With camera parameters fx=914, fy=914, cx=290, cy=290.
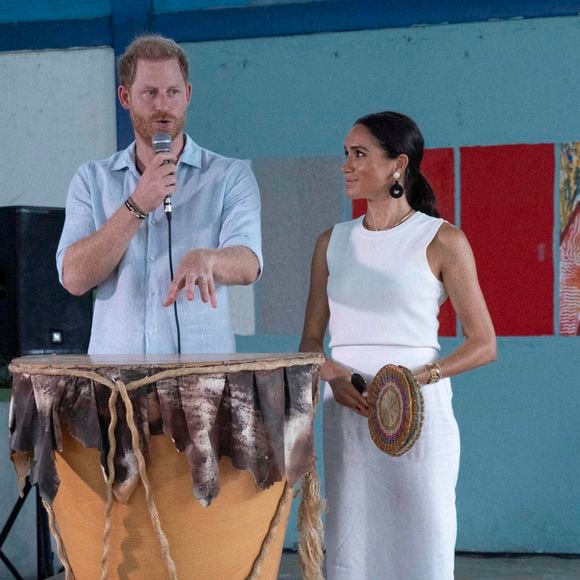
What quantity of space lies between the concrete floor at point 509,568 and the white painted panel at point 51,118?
1948mm

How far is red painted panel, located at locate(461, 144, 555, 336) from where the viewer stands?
12.9 ft

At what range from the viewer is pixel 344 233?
8.30 ft

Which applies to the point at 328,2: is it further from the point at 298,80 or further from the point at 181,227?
the point at 181,227

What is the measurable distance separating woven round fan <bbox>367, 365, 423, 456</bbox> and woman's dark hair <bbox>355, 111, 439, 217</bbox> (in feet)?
1.85

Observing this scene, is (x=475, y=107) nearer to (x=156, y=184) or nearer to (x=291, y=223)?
(x=291, y=223)

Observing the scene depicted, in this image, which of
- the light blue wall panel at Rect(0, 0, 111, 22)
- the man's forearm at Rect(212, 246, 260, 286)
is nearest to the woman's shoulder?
the man's forearm at Rect(212, 246, 260, 286)

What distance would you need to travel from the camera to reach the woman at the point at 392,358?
228 cm

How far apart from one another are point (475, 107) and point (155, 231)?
7.11 ft

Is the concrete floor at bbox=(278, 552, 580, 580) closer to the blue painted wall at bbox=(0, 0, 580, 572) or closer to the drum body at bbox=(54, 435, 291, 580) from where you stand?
the blue painted wall at bbox=(0, 0, 580, 572)

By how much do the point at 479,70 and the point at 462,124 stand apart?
24cm

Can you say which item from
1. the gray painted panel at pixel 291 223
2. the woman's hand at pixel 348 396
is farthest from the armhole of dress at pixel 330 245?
the gray painted panel at pixel 291 223

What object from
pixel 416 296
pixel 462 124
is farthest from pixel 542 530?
pixel 416 296

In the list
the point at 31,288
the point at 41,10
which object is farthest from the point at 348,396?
the point at 41,10

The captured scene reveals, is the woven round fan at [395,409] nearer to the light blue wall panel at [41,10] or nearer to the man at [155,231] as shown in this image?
the man at [155,231]
